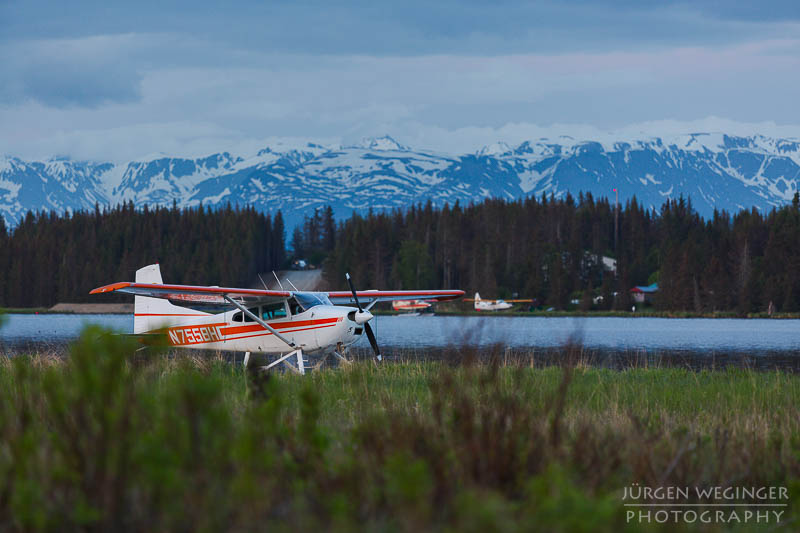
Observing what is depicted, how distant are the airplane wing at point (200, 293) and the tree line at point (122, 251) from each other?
330ft

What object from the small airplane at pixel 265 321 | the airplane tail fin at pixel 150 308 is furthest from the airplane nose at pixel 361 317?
the airplane tail fin at pixel 150 308

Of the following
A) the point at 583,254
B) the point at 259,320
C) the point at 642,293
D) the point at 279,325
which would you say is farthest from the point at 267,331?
the point at 583,254

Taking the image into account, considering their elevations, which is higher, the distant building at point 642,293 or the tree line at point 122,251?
the tree line at point 122,251

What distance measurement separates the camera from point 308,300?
608 inches

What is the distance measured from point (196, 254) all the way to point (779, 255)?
8384cm

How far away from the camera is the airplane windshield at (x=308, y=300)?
50.3ft

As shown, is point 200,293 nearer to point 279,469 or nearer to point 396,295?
point 396,295

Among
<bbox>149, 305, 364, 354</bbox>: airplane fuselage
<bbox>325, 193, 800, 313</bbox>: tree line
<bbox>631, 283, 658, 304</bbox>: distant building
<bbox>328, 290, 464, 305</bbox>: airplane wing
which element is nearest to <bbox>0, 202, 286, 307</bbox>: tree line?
<bbox>325, 193, 800, 313</bbox>: tree line

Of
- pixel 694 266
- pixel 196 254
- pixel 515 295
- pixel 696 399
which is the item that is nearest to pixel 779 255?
pixel 694 266

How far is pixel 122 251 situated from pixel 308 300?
425ft

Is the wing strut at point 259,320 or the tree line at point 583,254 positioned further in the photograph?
the tree line at point 583,254

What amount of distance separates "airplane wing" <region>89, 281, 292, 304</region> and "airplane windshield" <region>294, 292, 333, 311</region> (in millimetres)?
241

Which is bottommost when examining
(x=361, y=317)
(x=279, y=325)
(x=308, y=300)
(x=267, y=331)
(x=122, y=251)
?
(x=267, y=331)

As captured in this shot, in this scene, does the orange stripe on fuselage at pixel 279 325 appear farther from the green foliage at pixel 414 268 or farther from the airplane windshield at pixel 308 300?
the green foliage at pixel 414 268
